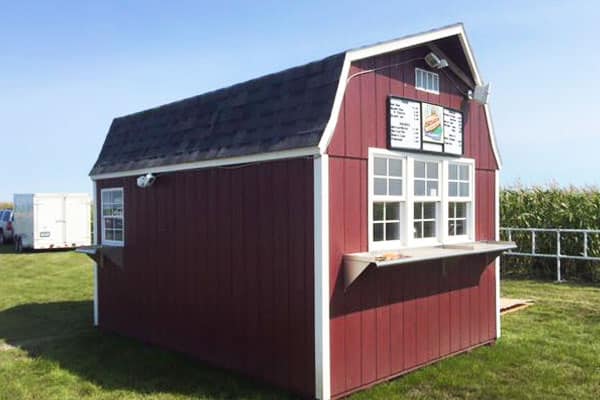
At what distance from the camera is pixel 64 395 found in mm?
5148

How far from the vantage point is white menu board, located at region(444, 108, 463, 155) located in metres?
6.10

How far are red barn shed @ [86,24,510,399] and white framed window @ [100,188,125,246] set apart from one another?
0.24m

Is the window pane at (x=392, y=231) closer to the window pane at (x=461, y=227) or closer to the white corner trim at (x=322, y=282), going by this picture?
the white corner trim at (x=322, y=282)

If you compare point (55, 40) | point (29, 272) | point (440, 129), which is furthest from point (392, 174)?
point (29, 272)

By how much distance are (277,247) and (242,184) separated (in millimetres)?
852

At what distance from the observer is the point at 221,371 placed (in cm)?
570

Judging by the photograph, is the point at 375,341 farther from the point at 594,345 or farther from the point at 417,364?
the point at 594,345

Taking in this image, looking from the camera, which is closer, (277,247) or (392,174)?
(277,247)

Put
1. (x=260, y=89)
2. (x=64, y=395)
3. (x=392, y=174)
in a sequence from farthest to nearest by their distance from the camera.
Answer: (x=260, y=89)
(x=392, y=174)
(x=64, y=395)

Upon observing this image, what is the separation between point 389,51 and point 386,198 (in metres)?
→ 1.54

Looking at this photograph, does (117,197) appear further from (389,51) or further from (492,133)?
(492,133)

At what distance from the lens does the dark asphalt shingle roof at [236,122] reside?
4996mm

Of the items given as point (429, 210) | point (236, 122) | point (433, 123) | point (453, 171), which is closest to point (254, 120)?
point (236, 122)

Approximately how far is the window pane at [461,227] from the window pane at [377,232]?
1.63 metres
